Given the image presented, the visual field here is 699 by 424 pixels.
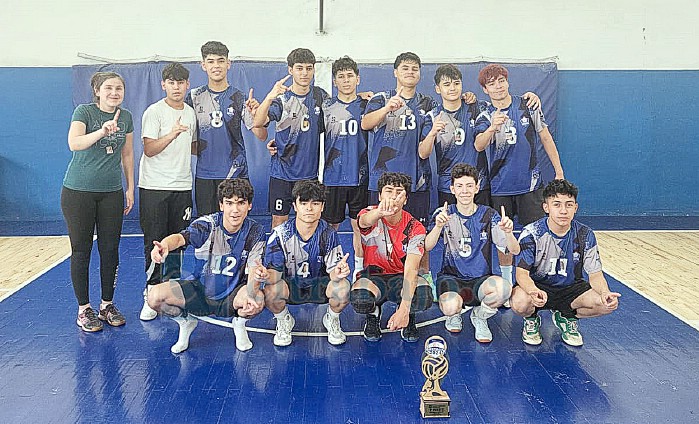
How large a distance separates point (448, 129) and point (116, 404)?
9.16ft

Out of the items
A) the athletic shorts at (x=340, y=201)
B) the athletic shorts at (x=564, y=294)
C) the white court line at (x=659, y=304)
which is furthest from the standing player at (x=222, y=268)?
the white court line at (x=659, y=304)

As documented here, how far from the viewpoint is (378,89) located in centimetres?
823

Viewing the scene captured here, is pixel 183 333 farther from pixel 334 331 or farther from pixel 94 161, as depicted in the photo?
pixel 94 161

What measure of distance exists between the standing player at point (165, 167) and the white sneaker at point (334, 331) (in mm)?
1068

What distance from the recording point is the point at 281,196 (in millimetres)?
4723

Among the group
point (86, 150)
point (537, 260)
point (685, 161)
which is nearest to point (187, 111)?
point (86, 150)

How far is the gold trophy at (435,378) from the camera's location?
309cm

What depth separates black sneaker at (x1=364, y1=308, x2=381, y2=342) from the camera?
4.12 meters

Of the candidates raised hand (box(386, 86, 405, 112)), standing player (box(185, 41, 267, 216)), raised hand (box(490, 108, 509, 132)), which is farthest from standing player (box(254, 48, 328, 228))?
raised hand (box(490, 108, 509, 132))

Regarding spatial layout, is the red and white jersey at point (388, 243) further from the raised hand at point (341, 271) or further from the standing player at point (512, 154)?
the standing player at point (512, 154)

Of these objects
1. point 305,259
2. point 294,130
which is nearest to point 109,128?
point 294,130

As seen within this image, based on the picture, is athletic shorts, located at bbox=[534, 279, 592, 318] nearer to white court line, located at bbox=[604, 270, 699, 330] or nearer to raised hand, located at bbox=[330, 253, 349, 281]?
white court line, located at bbox=[604, 270, 699, 330]

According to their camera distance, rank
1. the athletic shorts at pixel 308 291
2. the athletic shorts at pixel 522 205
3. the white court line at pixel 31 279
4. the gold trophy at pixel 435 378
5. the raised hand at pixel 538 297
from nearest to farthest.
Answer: the gold trophy at pixel 435 378 → the raised hand at pixel 538 297 → the athletic shorts at pixel 308 291 → the athletic shorts at pixel 522 205 → the white court line at pixel 31 279

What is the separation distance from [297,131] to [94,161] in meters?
1.35
